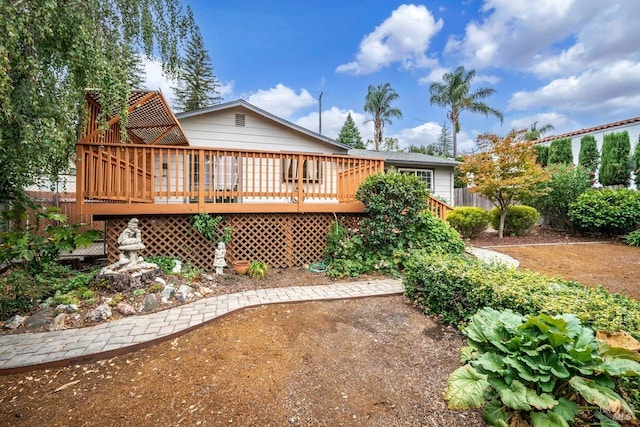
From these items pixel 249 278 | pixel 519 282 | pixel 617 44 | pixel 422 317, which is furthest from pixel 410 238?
pixel 617 44

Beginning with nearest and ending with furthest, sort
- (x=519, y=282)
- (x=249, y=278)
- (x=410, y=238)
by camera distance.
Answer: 1. (x=519, y=282)
2. (x=249, y=278)
3. (x=410, y=238)

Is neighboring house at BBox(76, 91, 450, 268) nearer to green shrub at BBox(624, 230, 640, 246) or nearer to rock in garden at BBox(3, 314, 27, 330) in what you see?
rock in garden at BBox(3, 314, 27, 330)

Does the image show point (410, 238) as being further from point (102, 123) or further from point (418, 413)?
point (102, 123)

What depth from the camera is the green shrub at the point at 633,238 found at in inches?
317

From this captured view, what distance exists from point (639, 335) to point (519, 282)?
1085 millimetres

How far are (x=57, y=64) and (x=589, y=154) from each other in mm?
19022

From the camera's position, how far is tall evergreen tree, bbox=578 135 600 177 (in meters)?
13.6

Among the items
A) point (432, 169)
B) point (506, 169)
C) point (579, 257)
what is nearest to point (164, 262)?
point (579, 257)

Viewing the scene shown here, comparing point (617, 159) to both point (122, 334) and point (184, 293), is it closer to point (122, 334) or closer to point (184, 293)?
point (184, 293)

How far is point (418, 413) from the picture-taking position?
1.91 m

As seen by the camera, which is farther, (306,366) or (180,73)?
(180,73)

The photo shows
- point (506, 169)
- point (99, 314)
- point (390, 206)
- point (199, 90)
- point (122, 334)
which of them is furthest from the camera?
point (199, 90)

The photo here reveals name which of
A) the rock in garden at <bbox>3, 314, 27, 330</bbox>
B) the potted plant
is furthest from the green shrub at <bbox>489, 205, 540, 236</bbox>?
the rock in garden at <bbox>3, 314, 27, 330</bbox>

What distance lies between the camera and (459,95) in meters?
21.5
